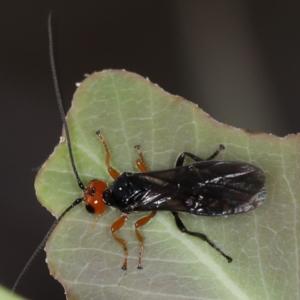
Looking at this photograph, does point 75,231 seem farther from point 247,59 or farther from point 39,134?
point 247,59

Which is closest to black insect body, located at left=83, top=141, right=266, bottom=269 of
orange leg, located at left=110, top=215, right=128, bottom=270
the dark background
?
orange leg, located at left=110, top=215, right=128, bottom=270

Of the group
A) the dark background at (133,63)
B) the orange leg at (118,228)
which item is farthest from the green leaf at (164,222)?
the dark background at (133,63)

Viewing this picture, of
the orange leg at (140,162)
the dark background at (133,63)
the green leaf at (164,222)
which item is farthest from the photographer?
the dark background at (133,63)

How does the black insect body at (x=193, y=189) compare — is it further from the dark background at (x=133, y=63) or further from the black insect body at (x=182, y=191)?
the dark background at (x=133, y=63)

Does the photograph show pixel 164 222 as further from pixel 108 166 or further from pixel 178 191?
pixel 108 166

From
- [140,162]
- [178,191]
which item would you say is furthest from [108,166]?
[178,191]
